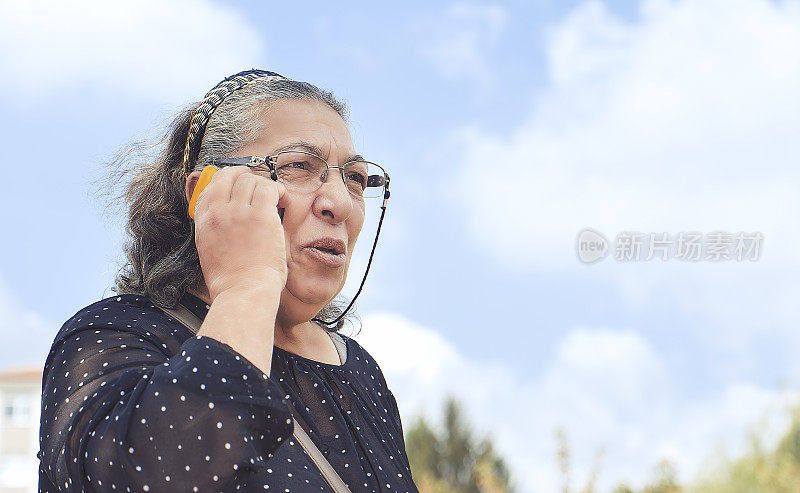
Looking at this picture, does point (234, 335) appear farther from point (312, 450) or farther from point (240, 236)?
point (312, 450)

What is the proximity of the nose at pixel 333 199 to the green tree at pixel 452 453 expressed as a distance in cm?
1243

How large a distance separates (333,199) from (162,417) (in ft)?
2.57

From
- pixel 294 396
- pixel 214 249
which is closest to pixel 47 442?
pixel 214 249

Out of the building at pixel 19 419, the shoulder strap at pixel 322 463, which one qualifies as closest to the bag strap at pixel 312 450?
the shoulder strap at pixel 322 463

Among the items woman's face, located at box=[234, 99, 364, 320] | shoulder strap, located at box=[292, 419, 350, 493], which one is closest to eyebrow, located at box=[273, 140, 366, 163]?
woman's face, located at box=[234, 99, 364, 320]

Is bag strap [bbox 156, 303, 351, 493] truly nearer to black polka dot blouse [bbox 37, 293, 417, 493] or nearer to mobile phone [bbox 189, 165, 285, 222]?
black polka dot blouse [bbox 37, 293, 417, 493]

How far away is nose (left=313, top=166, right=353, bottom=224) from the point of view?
6.07 ft

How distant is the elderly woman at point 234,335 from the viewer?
47.4 inches

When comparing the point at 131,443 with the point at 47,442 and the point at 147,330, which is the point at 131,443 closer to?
the point at 47,442

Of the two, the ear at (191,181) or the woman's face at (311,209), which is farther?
the ear at (191,181)

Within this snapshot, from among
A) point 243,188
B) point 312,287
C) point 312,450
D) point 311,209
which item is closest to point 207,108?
point 311,209

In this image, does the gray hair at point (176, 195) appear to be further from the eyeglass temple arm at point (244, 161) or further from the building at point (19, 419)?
the building at point (19, 419)

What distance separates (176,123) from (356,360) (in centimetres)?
82

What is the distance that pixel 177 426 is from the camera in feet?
3.90
